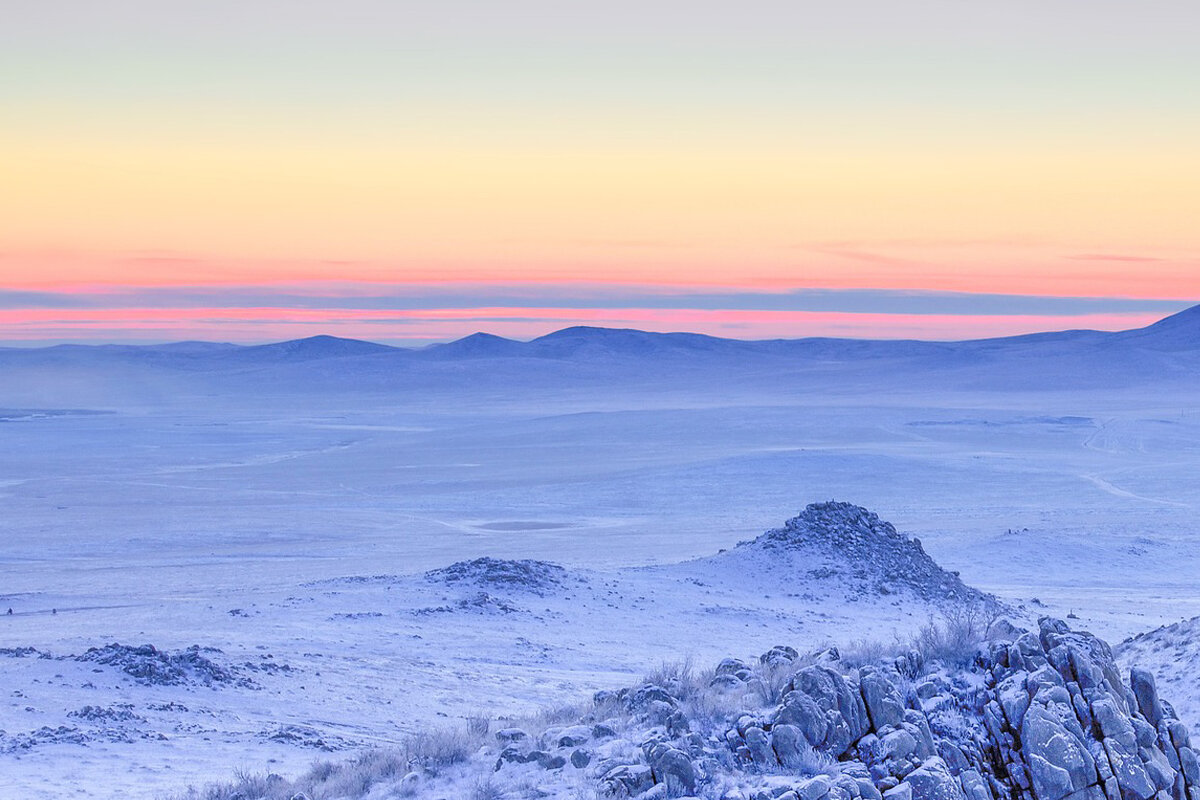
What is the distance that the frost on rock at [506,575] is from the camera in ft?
70.6

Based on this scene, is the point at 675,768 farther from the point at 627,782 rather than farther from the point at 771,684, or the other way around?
the point at 771,684

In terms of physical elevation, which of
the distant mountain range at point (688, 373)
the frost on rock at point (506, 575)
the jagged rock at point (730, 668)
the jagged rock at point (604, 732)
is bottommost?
the distant mountain range at point (688, 373)

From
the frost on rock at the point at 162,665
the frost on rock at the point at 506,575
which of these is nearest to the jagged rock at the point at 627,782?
the frost on rock at the point at 162,665

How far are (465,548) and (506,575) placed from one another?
11248 millimetres

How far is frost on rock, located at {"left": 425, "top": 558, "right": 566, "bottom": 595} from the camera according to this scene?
70.6ft

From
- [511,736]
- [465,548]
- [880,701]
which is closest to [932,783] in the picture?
[880,701]

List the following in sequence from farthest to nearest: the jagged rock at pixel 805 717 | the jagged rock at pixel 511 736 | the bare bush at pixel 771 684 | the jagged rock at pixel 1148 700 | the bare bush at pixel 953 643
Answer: the bare bush at pixel 953 643, the jagged rock at pixel 1148 700, the jagged rock at pixel 511 736, the bare bush at pixel 771 684, the jagged rock at pixel 805 717

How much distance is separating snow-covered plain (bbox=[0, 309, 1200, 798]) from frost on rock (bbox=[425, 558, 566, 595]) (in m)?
0.34

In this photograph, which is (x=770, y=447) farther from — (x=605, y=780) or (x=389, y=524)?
(x=605, y=780)

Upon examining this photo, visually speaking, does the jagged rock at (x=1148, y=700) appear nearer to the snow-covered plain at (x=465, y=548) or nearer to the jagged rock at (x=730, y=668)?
the snow-covered plain at (x=465, y=548)

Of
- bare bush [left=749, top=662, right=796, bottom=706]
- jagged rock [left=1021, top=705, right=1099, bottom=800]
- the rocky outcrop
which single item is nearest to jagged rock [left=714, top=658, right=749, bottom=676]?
bare bush [left=749, top=662, right=796, bottom=706]

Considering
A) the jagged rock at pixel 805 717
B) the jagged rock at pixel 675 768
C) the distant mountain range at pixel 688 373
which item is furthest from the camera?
the distant mountain range at pixel 688 373

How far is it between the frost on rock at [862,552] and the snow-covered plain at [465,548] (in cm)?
64

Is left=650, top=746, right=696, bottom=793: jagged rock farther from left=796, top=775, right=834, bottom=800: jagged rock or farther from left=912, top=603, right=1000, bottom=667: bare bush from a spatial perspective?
left=912, top=603, right=1000, bottom=667: bare bush
